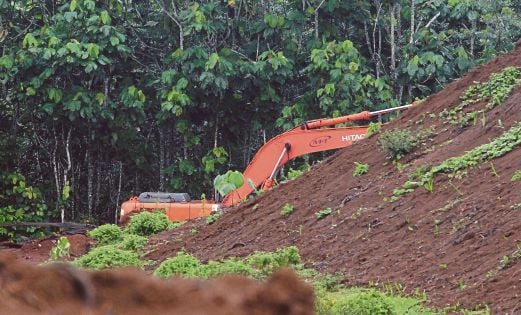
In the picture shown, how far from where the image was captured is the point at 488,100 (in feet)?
44.3

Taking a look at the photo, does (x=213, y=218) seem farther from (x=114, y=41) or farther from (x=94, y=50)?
(x=114, y=41)

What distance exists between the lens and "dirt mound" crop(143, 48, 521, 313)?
338 inches

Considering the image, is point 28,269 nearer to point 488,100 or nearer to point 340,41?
point 488,100

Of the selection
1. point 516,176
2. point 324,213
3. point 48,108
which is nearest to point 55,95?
point 48,108

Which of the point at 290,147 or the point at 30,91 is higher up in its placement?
the point at 30,91

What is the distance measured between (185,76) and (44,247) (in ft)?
18.1

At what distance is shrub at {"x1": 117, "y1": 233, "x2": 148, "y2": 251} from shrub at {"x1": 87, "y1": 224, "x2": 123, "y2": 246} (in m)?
0.43

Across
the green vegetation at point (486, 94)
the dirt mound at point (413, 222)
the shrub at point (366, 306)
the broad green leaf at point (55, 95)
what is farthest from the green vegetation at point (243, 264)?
the broad green leaf at point (55, 95)

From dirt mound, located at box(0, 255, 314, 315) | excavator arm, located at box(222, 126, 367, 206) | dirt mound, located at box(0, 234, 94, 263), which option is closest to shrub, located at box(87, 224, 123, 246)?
dirt mound, located at box(0, 234, 94, 263)

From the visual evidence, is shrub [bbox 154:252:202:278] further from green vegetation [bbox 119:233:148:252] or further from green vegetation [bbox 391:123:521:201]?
green vegetation [bbox 119:233:148:252]

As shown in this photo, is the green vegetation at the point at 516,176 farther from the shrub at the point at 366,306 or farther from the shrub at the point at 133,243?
the shrub at the point at 133,243

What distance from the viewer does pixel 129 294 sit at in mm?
1930

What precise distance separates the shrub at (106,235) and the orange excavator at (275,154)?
2324 mm

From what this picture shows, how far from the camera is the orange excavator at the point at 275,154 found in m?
17.8
